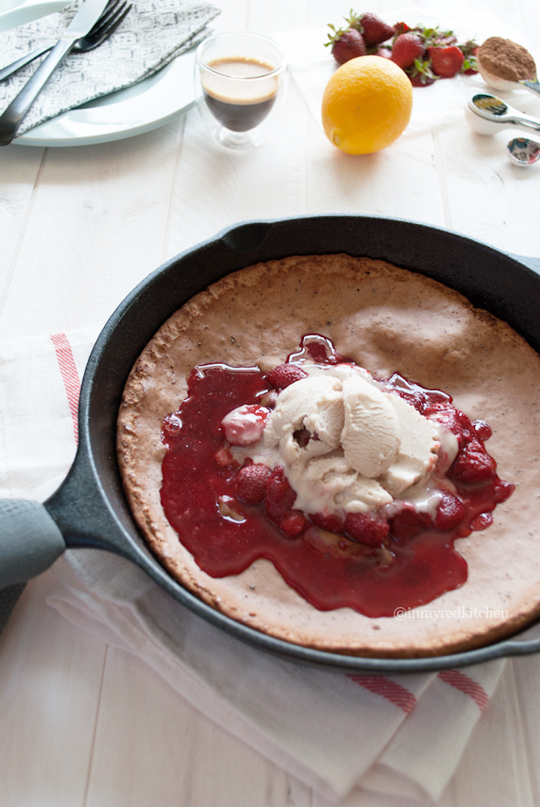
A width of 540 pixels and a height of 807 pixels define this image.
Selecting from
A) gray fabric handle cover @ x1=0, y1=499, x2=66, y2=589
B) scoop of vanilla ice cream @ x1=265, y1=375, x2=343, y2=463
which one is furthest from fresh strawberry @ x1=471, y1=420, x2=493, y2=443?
gray fabric handle cover @ x1=0, y1=499, x2=66, y2=589

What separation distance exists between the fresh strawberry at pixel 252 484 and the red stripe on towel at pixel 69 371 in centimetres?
54

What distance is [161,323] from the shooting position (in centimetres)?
183

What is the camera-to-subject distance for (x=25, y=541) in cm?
117

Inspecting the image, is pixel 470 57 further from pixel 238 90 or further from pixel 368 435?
pixel 368 435

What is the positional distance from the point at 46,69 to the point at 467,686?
8.82ft

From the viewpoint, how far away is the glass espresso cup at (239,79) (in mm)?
2364

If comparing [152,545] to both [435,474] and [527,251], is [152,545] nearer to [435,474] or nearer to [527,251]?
[435,474]

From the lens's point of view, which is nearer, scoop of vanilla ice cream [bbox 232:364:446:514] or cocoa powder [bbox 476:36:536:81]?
scoop of vanilla ice cream [bbox 232:364:446:514]

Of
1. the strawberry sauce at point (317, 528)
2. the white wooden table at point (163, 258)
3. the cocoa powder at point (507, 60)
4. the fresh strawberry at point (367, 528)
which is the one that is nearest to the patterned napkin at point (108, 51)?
the white wooden table at point (163, 258)

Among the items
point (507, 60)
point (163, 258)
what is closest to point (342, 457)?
point (163, 258)

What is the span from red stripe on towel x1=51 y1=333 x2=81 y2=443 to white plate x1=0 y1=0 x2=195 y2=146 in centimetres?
97

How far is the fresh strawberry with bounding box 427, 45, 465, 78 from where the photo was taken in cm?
279

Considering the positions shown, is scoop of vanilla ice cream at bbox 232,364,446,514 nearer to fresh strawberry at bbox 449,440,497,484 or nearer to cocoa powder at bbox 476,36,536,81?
fresh strawberry at bbox 449,440,497,484

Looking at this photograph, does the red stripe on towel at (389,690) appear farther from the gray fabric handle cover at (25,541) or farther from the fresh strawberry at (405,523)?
the gray fabric handle cover at (25,541)
